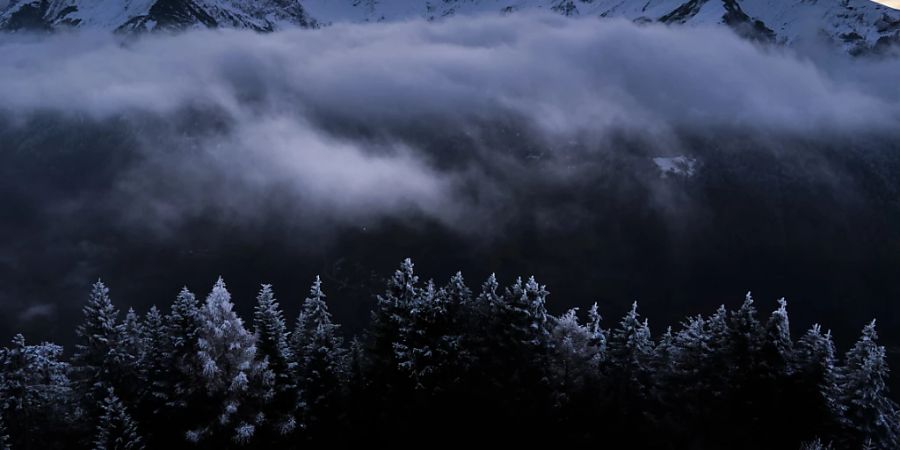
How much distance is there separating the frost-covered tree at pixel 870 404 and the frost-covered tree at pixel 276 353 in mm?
26401

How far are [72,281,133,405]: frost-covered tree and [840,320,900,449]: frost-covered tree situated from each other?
1487 inches

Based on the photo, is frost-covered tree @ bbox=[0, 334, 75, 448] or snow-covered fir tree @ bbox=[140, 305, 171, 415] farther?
frost-covered tree @ bbox=[0, 334, 75, 448]

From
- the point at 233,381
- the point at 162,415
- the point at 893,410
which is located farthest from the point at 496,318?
the point at 893,410

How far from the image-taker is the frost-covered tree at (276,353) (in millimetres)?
30781

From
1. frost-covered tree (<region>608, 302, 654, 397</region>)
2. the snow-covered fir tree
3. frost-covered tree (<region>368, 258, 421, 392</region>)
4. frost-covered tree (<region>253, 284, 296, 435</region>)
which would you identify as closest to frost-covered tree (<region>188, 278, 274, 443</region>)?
the snow-covered fir tree

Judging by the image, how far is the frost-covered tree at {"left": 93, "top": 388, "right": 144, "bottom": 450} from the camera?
89.8ft

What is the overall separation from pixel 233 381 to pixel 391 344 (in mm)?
8166

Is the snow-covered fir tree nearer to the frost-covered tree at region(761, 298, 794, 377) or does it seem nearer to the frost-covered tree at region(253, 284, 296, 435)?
the frost-covered tree at region(253, 284, 296, 435)

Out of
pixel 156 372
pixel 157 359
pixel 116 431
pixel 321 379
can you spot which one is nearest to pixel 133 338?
pixel 157 359

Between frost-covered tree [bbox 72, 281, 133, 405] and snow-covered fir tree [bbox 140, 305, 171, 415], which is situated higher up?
frost-covered tree [bbox 72, 281, 133, 405]

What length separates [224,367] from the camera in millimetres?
26219

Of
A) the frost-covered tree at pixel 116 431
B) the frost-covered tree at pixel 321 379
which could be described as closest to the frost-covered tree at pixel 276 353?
the frost-covered tree at pixel 321 379

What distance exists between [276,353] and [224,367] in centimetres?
612

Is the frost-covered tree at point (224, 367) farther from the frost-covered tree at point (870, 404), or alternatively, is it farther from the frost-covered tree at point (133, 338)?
the frost-covered tree at point (870, 404)
